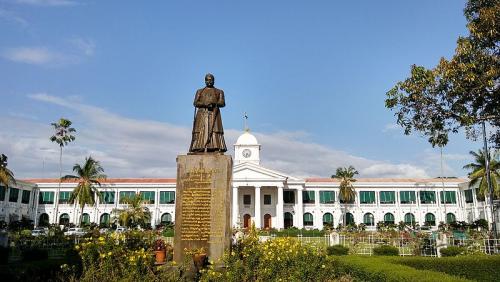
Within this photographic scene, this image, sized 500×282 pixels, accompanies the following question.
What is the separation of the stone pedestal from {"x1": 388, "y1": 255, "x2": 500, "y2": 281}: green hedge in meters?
Result: 5.19

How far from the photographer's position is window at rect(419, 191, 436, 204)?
52.3 m

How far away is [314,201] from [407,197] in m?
12.2

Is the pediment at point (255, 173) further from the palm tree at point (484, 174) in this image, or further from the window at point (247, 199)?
the palm tree at point (484, 174)

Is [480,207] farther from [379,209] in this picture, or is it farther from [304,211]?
[304,211]

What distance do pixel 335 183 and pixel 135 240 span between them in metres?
45.4

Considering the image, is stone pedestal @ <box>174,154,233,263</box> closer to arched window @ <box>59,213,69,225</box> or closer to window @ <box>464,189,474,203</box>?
arched window @ <box>59,213,69,225</box>

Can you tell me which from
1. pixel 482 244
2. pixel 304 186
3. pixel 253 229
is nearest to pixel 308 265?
pixel 253 229

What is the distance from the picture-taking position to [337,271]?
10.5 metres

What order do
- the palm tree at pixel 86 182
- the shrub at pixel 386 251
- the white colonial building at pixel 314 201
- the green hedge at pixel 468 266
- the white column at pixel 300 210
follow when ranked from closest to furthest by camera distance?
1. the green hedge at pixel 468 266
2. the shrub at pixel 386 251
3. the palm tree at pixel 86 182
4. the white column at pixel 300 210
5. the white colonial building at pixel 314 201

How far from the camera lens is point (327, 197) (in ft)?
174

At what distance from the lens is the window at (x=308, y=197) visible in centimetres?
5328

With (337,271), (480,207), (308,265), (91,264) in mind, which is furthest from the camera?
(480,207)

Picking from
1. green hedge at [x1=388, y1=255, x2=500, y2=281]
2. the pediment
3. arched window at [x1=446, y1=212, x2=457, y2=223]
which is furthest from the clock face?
green hedge at [x1=388, y1=255, x2=500, y2=281]

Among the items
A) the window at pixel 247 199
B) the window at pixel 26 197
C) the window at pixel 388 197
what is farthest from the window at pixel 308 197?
the window at pixel 26 197
